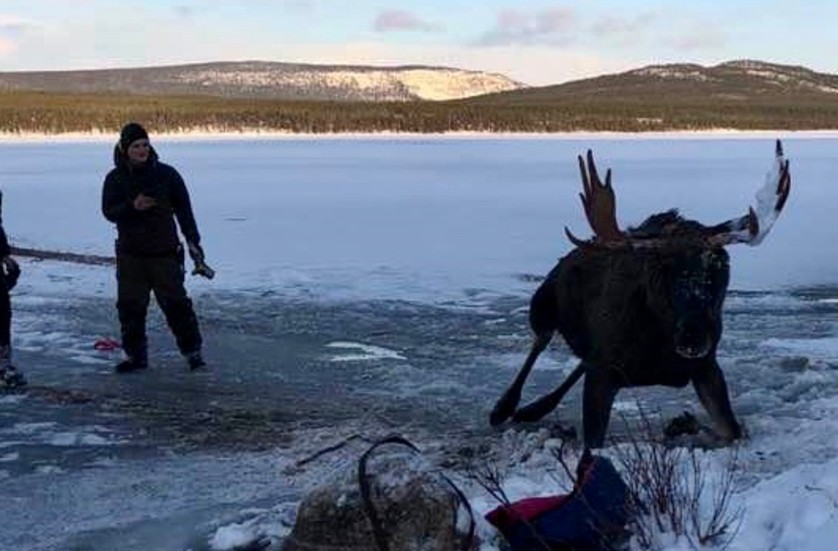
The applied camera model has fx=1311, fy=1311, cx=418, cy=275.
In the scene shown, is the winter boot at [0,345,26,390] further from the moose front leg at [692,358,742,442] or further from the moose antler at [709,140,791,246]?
the moose antler at [709,140,791,246]

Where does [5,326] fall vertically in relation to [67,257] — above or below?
above

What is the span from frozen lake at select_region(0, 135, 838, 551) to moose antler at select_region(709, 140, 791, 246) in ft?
3.24

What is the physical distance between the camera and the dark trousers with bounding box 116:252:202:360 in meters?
8.46

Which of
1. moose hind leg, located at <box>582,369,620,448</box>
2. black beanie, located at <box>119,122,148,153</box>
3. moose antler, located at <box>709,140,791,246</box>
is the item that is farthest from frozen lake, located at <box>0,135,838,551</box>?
black beanie, located at <box>119,122,148,153</box>

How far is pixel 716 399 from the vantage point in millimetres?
6113

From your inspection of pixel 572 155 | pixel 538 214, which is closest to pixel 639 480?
pixel 538 214

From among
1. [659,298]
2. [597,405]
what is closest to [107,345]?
[597,405]

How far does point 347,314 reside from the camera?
10758 mm

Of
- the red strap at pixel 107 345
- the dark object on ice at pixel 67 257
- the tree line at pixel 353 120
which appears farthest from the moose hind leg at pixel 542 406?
the tree line at pixel 353 120

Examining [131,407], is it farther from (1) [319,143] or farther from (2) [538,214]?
(1) [319,143]

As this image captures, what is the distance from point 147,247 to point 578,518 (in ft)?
16.2

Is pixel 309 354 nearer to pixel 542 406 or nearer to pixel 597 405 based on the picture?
pixel 542 406

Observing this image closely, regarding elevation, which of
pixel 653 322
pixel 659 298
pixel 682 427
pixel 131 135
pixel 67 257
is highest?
pixel 131 135

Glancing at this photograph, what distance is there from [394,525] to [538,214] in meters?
16.2
